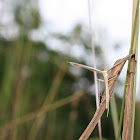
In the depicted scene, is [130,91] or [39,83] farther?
[39,83]

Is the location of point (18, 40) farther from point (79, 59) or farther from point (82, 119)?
point (82, 119)

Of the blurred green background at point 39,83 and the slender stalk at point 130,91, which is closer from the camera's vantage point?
the slender stalk at point 130,91

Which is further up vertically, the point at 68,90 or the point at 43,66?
the point at 43,66

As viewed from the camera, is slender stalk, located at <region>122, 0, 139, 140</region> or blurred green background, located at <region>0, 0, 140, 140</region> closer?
slender stalk, located at <region>122, 0, 139, 140</region>

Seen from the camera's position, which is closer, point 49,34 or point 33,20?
point 33,20

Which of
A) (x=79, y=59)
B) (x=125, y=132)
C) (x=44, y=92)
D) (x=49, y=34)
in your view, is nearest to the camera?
(x=125, y=132)

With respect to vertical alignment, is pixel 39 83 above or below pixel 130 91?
below

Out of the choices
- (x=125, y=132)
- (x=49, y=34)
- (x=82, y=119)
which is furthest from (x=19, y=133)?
(x=82, y=119)

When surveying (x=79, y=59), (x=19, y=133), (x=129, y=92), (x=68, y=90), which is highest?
(x=129, y=92)
